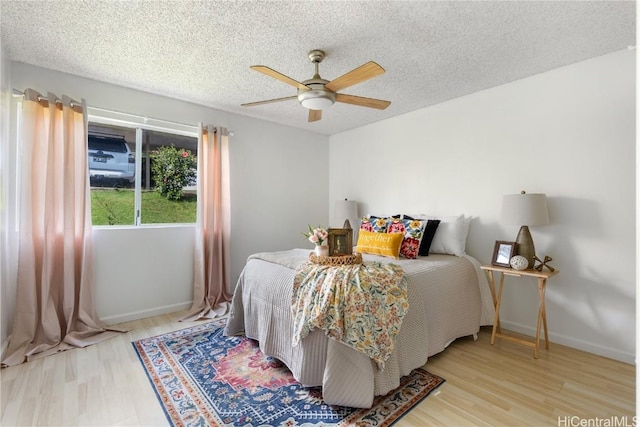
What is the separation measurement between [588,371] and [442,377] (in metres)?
1.08

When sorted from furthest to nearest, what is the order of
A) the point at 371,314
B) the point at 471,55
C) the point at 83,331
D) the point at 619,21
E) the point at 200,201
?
the point at 200,201 < the point at 83,331 < the point at 471,55 < the point at 619,21 < the point at 371,314

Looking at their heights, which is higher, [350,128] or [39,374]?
[350,128]

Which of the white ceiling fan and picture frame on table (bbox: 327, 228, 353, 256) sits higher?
the white ceiling fan

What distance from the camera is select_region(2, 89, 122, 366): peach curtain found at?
248 cm

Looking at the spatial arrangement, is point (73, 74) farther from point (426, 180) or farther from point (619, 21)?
point (619, 21)

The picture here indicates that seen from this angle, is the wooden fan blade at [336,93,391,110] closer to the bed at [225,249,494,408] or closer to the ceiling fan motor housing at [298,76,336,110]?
the ceiling fan motor housing at [298,76,336,110]

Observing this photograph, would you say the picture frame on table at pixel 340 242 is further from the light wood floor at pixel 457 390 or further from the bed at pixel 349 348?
the light wood floor at pixel 457 390

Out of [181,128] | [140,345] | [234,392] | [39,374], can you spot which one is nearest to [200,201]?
[181,128]

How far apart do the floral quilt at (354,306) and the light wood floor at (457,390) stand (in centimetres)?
46

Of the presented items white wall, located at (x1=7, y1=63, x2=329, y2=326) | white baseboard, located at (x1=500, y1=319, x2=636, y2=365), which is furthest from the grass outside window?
white baseboard, located at (x1=500, y1=319, x2=636, y2=365)

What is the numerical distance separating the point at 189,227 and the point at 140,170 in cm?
81

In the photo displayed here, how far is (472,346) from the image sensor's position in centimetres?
258

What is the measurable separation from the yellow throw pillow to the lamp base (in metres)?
0.98

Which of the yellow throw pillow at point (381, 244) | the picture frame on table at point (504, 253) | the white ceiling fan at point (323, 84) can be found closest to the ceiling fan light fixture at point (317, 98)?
the white ceiling fan at point (323, 84)
